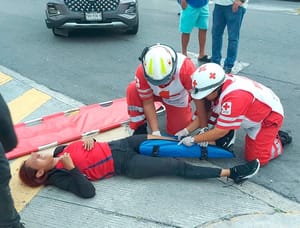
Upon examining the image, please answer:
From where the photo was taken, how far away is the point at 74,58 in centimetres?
695

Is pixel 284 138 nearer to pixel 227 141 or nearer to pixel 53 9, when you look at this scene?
pixel 227 141

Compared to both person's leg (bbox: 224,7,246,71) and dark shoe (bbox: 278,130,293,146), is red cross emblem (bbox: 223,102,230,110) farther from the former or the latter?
person's leg (bbox: 224,7,246,71)

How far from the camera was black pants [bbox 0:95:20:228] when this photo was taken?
99.6 inches

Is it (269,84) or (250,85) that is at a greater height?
(250,85)

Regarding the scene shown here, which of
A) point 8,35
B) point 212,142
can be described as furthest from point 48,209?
point 8,35

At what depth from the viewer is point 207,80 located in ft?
11.7

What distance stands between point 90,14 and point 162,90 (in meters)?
3.99

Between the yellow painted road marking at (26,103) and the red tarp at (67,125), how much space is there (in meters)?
0.41

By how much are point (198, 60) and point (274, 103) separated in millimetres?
3013

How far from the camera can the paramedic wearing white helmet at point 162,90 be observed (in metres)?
3.69

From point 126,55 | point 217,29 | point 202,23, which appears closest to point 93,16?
point 126,55

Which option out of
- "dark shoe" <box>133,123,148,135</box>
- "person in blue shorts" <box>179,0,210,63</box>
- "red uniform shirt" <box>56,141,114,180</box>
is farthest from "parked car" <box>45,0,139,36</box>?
"red uniform shirt" <box>56,141,114,180</box>

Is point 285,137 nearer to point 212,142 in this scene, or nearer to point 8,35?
point 212,142

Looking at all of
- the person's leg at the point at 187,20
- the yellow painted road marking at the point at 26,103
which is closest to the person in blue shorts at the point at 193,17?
the person's leg at the point at 187,20
